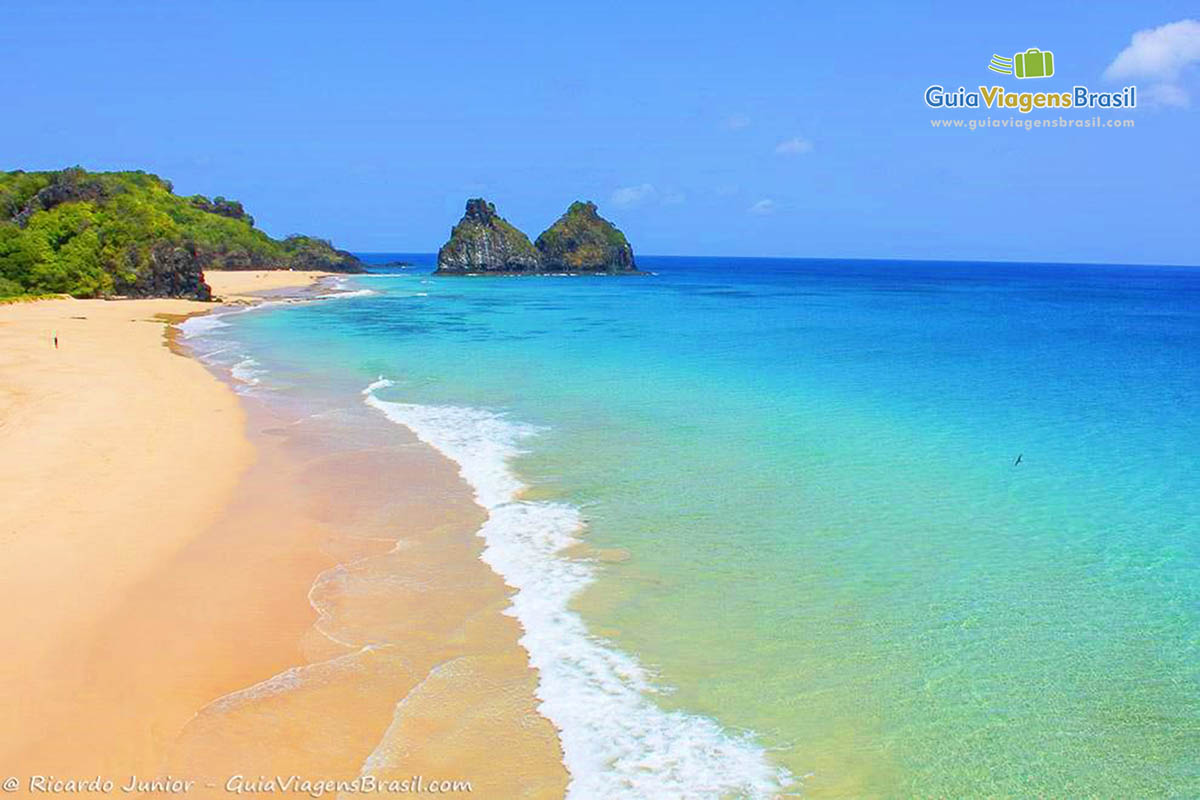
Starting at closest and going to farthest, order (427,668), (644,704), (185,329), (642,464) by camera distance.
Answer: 1. (644,704)
2. (427,668)
3. (642,464)
4. (185,329)

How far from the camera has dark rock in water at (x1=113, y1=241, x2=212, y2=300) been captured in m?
56.3

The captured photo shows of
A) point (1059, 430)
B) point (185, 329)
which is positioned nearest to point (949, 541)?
point (1059, 430)

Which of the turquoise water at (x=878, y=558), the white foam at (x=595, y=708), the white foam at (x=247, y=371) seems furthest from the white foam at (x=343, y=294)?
the white foam at (x=595, y=708)

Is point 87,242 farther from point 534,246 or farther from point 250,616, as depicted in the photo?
point 534,246

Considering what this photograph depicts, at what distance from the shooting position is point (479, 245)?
142875 mm

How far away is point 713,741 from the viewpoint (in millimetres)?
7465

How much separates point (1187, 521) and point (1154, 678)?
20.4 ft

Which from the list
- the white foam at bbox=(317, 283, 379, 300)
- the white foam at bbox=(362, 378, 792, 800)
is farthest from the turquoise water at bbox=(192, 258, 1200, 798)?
the white foam at bbox=(317, 283, 379, 300)

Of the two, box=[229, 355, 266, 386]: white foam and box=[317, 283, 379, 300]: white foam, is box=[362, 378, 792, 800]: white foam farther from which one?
box=[317, 283, 379, 300]: white foam

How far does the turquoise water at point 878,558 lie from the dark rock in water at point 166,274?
3034cm

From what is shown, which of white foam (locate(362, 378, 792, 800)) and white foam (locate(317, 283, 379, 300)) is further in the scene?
white foam (locate(317, 283, 379, 300))

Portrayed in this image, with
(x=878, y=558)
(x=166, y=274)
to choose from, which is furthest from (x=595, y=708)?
(x=166, y=274)

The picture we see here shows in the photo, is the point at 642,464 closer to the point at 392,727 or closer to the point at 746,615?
the point at 746,615

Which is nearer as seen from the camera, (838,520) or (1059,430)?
(838,520)
